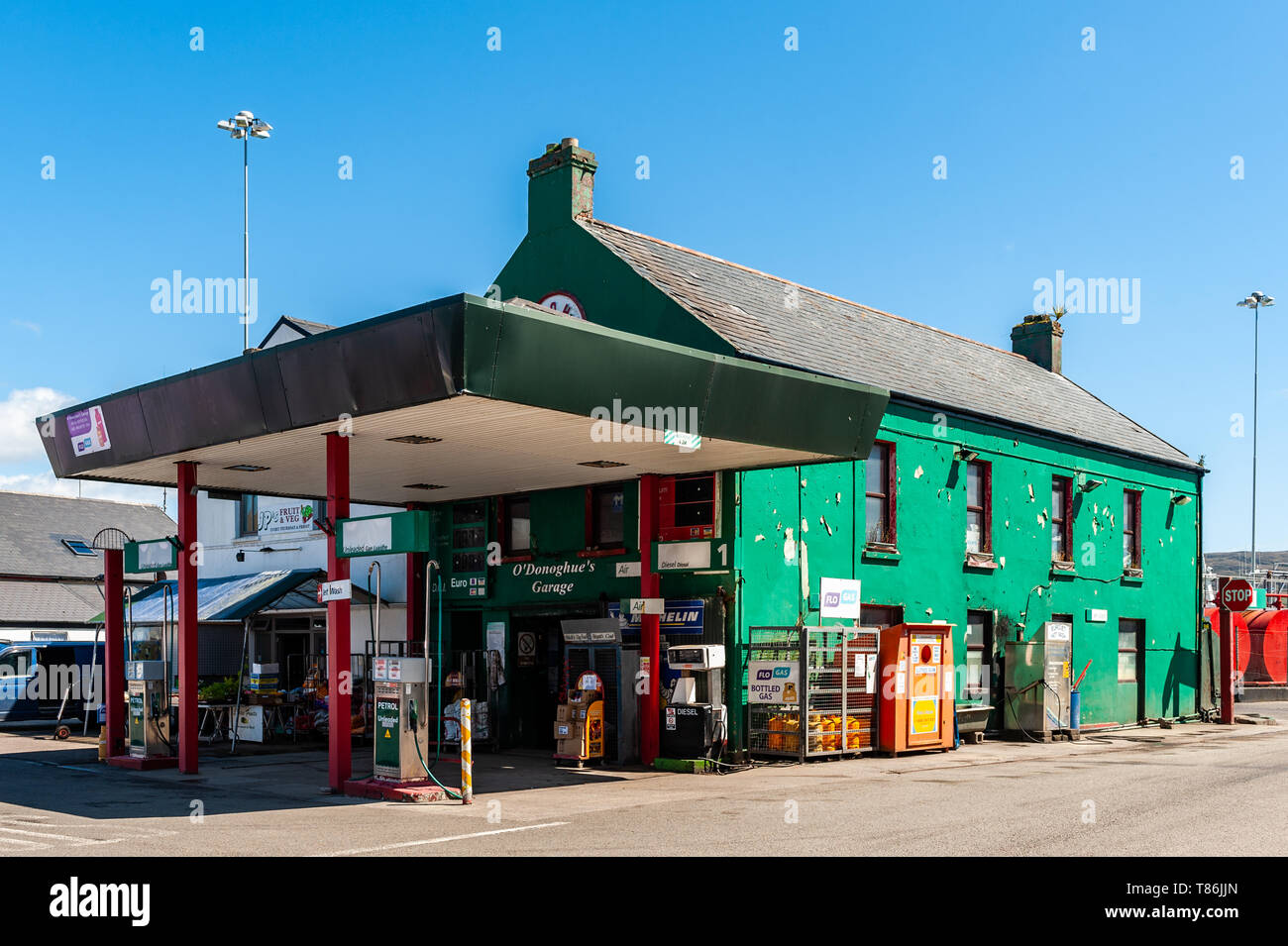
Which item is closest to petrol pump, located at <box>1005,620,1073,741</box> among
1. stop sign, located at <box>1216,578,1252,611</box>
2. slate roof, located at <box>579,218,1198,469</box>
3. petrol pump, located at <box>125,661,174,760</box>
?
slate roof, located at <box>579,218,1198,469</box>

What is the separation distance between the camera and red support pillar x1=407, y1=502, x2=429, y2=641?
2408cm

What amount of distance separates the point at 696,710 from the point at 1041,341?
65.7 ft

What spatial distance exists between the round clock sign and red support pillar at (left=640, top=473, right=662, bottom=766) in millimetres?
4601

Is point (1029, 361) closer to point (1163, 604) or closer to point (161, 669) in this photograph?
point (1163, 604)

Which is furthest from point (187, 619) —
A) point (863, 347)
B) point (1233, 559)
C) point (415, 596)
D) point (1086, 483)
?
point (1233, 559)

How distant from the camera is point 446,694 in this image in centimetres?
2250

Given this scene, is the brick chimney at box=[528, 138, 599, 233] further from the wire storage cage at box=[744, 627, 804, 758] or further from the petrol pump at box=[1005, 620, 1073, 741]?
the petrol pump at box=[1005, 620, 1073, 741]

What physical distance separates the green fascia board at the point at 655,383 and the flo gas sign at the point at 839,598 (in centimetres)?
366

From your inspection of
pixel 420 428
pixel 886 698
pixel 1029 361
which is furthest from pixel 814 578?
pixel 1029 361

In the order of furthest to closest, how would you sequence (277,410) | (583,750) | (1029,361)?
(1029,361)
(583,750)
(277,410)

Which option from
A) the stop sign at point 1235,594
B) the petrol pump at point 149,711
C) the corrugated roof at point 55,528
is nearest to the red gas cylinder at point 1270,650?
the stop sign at point 1235,594

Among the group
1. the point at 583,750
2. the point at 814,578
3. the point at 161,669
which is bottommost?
the point at 583,750

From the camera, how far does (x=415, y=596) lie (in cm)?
2422

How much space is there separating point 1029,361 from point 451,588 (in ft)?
58.9
